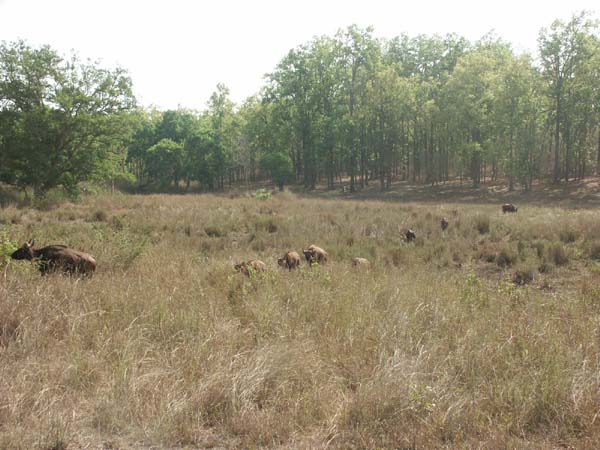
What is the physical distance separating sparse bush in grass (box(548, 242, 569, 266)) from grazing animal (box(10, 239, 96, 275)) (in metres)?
9.56

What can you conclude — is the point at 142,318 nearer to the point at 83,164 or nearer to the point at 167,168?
the point at 83,164

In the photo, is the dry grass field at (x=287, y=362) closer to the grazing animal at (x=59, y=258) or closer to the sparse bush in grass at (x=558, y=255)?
the grazing animal at (x=59, y=258)

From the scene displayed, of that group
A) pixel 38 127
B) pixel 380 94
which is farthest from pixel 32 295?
pixel 380 94

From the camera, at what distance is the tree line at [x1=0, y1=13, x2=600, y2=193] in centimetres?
2191

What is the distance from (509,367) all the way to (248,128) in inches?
2010

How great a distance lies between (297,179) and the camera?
54.6 metres

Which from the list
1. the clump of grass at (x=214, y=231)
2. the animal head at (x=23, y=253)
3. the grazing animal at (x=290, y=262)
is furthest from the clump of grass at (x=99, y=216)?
the grazing animal at (x=290, y=262)

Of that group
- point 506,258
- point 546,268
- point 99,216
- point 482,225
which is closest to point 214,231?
point 99,216

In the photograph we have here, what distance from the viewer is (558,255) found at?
9.43 meters

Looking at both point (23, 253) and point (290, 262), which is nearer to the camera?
point (23, 253)

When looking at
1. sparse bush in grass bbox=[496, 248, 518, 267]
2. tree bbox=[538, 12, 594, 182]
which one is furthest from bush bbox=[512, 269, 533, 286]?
tree bbox=[538, 12, 594, 182]

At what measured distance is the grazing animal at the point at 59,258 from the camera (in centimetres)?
604

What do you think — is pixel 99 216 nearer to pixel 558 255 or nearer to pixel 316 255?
pixel 316 255

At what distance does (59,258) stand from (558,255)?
1020 cm
